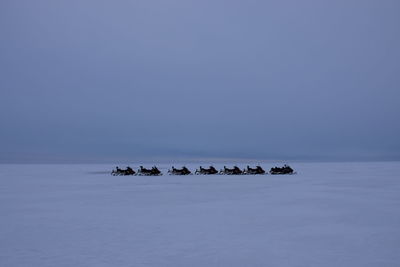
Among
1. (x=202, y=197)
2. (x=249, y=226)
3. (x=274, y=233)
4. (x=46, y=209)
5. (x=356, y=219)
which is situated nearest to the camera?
(x=274, y=233)

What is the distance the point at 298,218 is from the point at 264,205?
4.46 meters

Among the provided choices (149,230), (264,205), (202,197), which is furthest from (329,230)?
(202,197)

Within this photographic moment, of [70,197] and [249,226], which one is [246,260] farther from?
[70,197]

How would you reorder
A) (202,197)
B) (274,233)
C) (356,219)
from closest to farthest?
(274,233)
(356,219)
(202,197)

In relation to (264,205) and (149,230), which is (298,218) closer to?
(264,205)

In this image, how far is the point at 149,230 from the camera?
14.2 metres

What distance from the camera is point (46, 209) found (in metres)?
20.0

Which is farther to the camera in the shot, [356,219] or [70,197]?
[70,197]

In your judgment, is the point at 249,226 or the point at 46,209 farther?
the point at 46,209

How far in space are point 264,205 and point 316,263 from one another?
11.4m

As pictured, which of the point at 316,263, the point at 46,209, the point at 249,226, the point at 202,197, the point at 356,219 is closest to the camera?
the point at 316,263

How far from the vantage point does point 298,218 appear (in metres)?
16.8

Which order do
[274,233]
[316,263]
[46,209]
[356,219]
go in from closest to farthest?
[316,263]
[274,233]
[356,219]
[46,209]

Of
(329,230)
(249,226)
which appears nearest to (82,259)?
(249,226)
